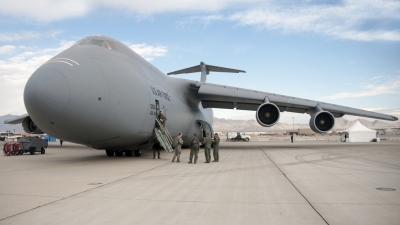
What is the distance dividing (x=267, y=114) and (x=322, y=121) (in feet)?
11.9

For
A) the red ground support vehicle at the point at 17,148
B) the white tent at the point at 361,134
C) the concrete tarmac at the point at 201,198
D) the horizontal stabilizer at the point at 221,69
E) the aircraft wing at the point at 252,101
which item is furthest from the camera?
the white tent at the point at 361,134

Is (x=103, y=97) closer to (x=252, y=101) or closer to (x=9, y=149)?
(x=9, y=149)

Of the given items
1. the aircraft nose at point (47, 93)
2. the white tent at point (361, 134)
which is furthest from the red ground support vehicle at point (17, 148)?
the white tent at point (361, 134)

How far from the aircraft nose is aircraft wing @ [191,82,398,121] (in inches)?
373

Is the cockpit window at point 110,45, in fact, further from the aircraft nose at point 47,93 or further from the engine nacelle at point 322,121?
the engine nacelle at point 322,121

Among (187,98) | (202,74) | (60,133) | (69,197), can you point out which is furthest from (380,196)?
(202,74)

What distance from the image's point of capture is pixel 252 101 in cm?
1822

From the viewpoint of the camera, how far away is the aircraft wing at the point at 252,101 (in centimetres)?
1748

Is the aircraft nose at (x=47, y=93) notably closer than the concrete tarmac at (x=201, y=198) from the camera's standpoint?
No

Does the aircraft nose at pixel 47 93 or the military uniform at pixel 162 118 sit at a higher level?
the aircraft nose at pixel 47 93

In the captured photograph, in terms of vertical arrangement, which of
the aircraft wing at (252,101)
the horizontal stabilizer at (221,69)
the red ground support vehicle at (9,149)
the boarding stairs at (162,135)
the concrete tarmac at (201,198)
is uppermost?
the horizontal stabilizer at (221,69)

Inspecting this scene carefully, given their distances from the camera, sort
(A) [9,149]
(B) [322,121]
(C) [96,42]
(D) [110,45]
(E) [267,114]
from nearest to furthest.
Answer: (C) [96,42] → (D) [110,45] → (A) [9,149] → (E) [267,114] → (B) [322,121]

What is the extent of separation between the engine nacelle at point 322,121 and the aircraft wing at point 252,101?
0.68 meters

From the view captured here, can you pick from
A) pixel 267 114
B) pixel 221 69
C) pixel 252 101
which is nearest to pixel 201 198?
pixel 267 114
